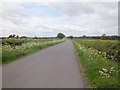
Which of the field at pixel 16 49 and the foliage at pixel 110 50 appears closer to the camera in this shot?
the field at pixel 16 49

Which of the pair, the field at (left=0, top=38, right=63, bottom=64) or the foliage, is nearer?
the field at (left=0, top=38, right=63, bottom=64)

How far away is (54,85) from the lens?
10531 mm

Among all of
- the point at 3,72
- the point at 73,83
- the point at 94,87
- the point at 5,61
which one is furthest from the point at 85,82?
the point at 5,61

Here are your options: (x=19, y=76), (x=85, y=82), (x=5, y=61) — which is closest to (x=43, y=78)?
(x=19, y=76)

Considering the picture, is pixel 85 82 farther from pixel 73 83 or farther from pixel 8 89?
pixel 8 89

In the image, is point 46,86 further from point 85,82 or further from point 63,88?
point 85,82

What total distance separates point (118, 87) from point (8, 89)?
13.8 feet

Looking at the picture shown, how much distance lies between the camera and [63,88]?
33.0 ft

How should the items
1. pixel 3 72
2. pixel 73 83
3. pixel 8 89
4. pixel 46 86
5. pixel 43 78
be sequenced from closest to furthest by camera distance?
pixel 8 89 → pixel 46 86 → pixel 73 83 → pixel 43 78 → pixel 3 72

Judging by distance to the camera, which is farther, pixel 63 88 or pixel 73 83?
pixel 73 83

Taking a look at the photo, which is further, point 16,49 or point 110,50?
point 110,50

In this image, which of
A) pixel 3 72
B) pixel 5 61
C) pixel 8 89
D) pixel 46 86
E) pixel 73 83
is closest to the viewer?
pixel 8 89

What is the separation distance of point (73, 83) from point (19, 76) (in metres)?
2.73

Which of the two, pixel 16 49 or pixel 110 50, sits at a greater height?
pixel 16 49
